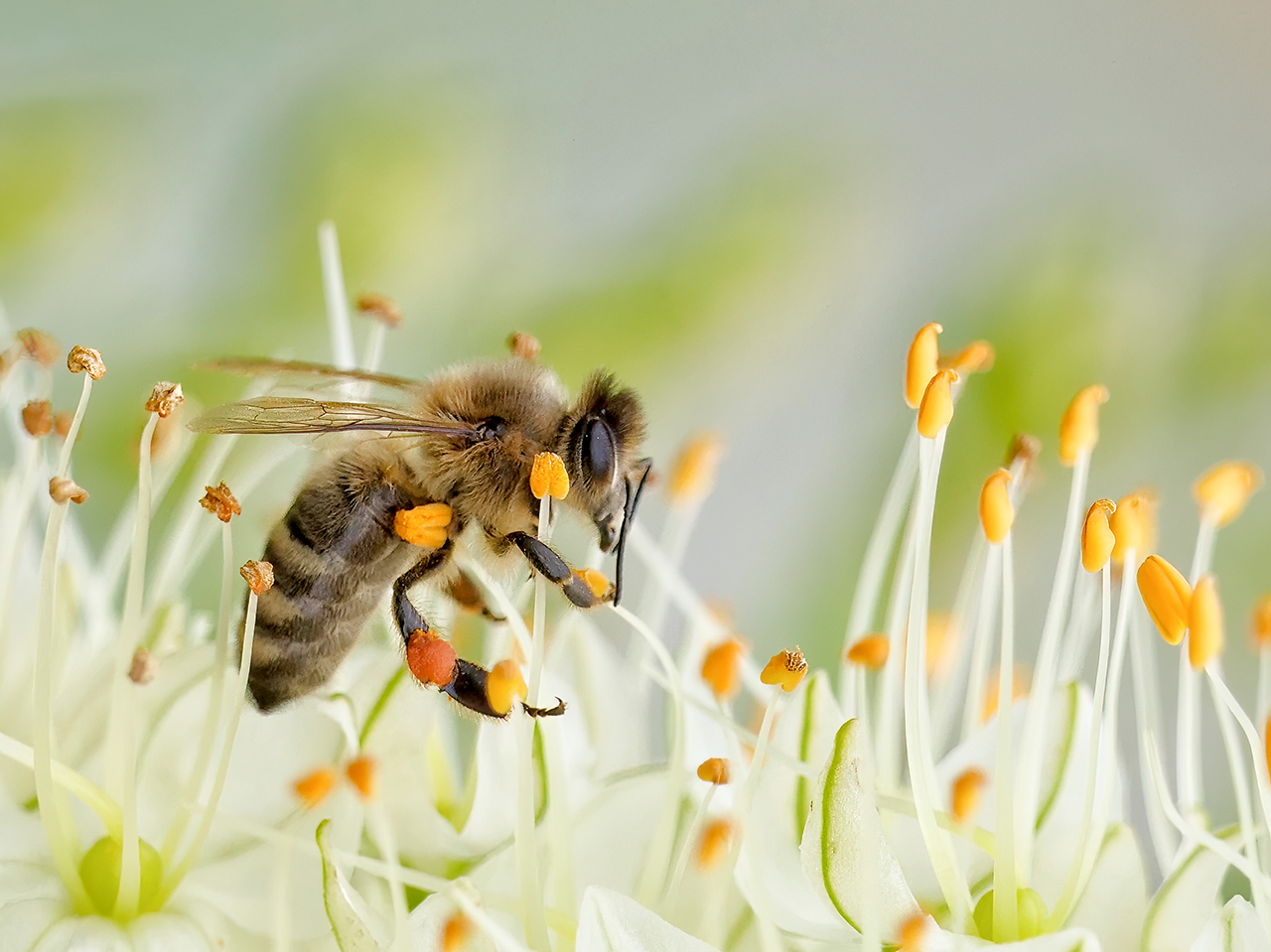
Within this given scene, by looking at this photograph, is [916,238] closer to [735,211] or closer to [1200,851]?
[735,211]

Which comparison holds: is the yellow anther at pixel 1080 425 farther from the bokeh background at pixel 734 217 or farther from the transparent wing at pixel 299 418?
the bokeh background at pixel 734 217

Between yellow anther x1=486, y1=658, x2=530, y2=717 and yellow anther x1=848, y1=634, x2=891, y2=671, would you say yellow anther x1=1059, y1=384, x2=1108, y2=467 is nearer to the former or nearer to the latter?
yellow anther x1=848, y1=634, x2=891, y2=671

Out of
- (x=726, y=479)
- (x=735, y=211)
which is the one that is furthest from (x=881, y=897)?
(x=726, y=479)

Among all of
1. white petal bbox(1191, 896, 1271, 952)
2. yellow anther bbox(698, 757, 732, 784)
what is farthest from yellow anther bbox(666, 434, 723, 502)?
white petal bbox(1191, 896, 1271, 952)

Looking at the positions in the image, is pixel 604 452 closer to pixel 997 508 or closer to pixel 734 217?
pixel 997 508

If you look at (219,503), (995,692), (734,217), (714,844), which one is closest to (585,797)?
(714,844)

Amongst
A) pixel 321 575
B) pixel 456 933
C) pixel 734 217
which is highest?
pixel 734 217

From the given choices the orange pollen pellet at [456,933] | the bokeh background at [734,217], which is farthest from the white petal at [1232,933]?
the bokeh background at [734,217]
